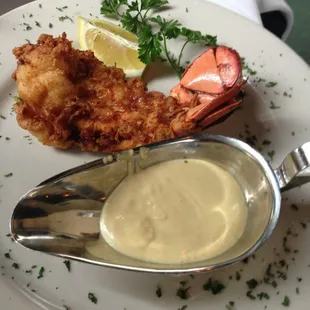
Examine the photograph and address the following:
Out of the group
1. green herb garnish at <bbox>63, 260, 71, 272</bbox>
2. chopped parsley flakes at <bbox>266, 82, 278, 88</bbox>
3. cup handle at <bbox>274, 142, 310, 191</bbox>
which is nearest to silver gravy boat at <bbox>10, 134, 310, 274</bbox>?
cup handle at <bbox>274, 142, 310, 191</bbox>

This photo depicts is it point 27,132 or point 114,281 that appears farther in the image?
point 27,132

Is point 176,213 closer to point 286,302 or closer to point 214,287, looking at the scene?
point 214,287

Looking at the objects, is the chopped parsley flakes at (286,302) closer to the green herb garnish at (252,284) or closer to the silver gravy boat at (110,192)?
the green herb garnish at (252,284)

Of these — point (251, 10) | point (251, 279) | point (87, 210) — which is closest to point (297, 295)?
point (251, 279)

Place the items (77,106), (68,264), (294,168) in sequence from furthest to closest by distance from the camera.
Result: 1. (77,106)
2. (68,264)
3. (294,168)

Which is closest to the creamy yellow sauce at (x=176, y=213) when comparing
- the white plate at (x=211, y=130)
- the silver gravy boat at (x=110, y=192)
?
the silver gravy boat at (x=110, y=192)

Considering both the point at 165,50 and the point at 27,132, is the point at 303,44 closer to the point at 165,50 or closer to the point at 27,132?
the point at 165,50

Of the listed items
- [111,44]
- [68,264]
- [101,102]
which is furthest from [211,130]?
[68,264]
